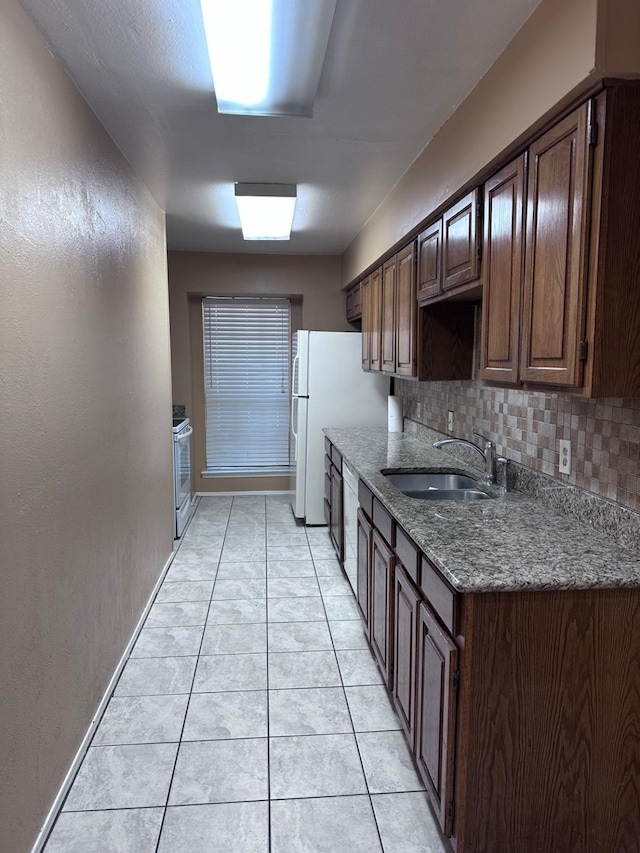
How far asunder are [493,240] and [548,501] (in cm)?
103

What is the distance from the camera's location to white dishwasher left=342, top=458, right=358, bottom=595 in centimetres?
318

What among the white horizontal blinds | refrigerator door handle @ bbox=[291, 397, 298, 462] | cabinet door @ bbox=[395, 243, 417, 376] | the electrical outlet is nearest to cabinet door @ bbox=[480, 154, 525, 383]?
the electrical outlet

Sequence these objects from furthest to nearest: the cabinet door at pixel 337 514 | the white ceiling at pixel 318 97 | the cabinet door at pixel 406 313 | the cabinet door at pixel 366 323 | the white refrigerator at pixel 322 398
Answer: the white refrigerator at pixel 322 398
the cabinet door at pixel 366 323
the cabinet door at pixel 337 514
the cabinet door at pixel 406 313
the white ceiling at pixel 318 97

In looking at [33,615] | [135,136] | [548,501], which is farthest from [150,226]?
[548,501]

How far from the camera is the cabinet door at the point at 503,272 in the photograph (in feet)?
6.03

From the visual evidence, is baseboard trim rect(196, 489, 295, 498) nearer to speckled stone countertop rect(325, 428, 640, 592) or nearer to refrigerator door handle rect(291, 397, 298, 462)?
refrigerator door handle rect(291, 397, 298, 462)

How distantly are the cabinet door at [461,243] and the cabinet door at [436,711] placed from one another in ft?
4.44

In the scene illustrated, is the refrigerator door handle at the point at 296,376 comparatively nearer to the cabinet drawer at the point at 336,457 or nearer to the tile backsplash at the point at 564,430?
the cabinet drawer at the point at 336,457

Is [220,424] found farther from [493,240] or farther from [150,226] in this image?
[493,240]

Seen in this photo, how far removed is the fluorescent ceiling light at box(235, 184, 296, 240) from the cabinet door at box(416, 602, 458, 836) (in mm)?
2494

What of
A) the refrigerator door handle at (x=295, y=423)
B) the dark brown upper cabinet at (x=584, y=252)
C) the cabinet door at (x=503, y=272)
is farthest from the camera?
the refrigerator door handle at (x=295, y=423)

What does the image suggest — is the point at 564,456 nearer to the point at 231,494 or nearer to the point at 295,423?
the point at 295,423

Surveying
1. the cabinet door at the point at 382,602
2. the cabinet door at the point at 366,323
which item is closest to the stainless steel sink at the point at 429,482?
the cabinet door at the point at 382,602

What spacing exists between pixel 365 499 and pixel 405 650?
0.90m
